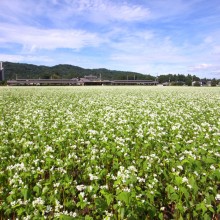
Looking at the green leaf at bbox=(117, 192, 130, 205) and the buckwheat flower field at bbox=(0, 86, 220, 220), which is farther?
the buckwheat flower field at bbox=(0, 86, 220, 220)

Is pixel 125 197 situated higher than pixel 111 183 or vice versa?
pixel 125 197

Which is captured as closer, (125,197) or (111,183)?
(125,197)

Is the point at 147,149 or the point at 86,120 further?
the point at 86,120

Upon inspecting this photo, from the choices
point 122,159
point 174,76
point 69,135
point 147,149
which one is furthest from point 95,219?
point 174,76

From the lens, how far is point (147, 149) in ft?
25.9

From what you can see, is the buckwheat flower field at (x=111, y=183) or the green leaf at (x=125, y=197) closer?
the green leaf at (x=125, y=197)

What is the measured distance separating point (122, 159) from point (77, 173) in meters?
1.34

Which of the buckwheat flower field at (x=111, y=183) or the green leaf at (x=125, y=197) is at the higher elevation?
the green leaf at (x=125, y=197)

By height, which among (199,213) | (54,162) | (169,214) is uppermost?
(54,162)

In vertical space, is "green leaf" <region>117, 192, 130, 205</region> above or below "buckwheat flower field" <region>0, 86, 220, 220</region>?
above

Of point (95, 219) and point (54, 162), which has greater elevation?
point (54, 162)

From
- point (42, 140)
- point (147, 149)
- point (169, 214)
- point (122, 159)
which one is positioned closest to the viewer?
point (169, 214)

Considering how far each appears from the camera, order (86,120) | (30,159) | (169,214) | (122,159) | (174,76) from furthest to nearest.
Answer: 1. (174,76)
2. (86,120)
3. (122,159)
4. (30,159)
5. (169,214)

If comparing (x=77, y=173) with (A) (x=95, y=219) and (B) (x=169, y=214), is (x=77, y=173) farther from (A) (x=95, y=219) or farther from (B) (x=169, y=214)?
(B) (x=169, y=214)
